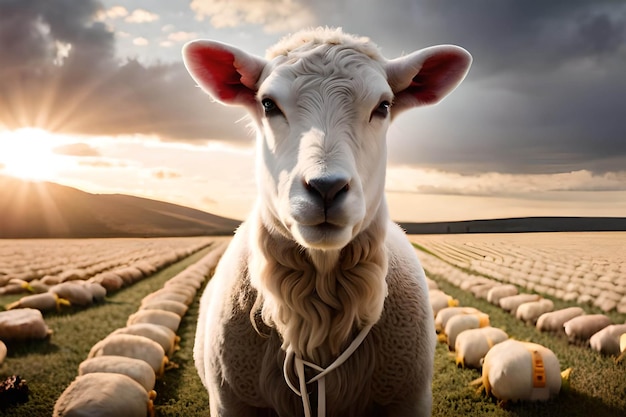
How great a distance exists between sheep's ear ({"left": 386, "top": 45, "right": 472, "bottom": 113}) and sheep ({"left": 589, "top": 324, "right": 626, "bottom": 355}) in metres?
7.61

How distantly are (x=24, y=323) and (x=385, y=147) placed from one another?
9.05 m

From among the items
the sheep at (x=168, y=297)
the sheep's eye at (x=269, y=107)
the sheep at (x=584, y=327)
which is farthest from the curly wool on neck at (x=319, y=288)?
the sheep at (x=168, y=297)

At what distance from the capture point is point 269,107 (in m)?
2.87

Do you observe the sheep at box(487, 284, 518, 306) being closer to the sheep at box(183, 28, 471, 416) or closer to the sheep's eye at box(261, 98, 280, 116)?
the sheep at box(183, 28, 471, 416)

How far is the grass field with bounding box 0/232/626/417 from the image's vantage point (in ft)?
21.3

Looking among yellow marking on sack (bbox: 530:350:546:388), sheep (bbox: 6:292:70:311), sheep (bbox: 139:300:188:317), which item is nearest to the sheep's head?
yellow marking on sack (bbox: 530:350:546:388)

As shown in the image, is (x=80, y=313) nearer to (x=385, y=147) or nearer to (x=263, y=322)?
(x=263, y=322)

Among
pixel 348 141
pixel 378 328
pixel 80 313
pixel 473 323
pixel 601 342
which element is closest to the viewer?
pixel 348 141

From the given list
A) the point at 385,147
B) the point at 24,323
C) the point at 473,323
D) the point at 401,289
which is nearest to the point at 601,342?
the point at 473,323

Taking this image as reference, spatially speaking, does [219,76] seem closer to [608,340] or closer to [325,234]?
[325,234]

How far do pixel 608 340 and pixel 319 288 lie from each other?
26.3ft

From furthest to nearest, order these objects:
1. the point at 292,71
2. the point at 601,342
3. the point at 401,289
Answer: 1. the point at 601,342
2. the point at 401,289
3. the point at 292,71

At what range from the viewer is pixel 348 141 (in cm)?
258

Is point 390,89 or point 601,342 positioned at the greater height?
point 390,89
